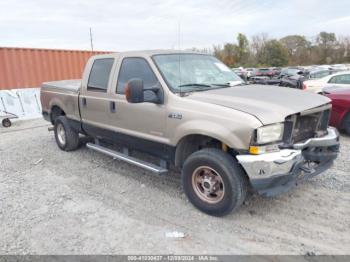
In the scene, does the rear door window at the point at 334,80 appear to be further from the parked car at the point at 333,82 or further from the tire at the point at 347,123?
the tire at the point at 347,123

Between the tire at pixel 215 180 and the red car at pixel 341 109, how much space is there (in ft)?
14.3

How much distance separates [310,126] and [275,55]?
5072cm

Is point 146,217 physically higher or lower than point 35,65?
lower

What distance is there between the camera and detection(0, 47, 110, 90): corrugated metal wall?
34.3 ft

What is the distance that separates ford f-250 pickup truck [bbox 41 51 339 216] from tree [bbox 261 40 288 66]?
4975cm

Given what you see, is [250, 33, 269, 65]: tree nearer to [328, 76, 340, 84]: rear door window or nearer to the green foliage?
the green foliage

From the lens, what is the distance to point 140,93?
3.45m

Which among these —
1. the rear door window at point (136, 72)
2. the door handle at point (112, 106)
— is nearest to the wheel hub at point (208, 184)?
the rear door window at point (136, 72)

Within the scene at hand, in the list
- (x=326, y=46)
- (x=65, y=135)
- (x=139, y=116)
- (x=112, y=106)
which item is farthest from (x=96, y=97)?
(x=326, y=46)

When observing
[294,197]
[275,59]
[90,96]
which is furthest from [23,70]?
[275,59]

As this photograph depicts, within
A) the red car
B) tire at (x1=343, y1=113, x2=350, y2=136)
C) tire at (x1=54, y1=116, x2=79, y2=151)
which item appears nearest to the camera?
tire at (x1=54, y1=116, x2=79, y2=151)

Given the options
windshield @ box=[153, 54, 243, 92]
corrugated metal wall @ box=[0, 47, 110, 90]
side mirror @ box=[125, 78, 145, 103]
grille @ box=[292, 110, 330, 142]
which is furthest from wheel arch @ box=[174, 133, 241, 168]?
corrugated metal wall @ box=[0, 47, 110, 90]

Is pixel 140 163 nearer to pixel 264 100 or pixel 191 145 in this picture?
pixel 191 145

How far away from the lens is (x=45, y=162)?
5.62 meters
